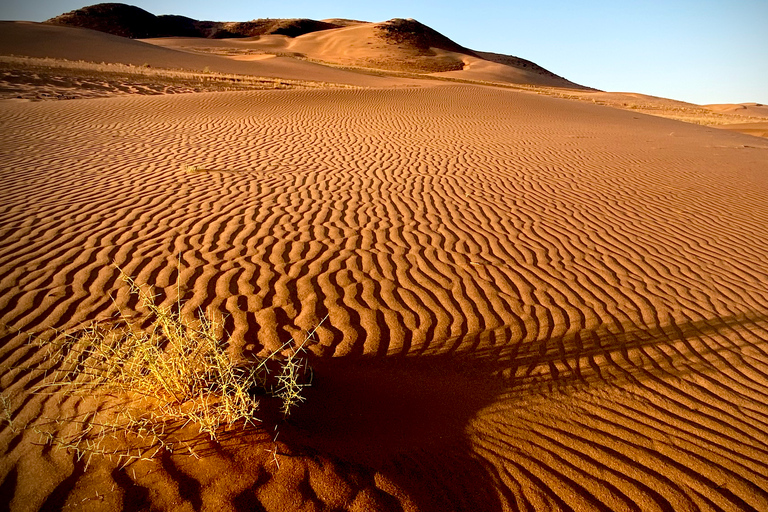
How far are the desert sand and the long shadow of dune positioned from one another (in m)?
0.02

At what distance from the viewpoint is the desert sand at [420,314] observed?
2.59 m

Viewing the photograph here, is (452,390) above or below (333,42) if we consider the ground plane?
below

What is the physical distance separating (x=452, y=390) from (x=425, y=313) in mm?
1136

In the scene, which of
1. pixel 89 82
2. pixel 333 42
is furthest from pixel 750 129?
pixel 333 42

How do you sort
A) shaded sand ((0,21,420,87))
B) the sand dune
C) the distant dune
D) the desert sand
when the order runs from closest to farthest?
the desert sand → shaded sand ((0,21,420,87)) → the sand dune → the distant dune

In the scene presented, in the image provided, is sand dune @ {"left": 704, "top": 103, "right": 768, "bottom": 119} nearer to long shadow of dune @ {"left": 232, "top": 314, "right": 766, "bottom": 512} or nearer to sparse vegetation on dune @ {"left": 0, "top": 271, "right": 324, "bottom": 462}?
long shadow of dune @ {"left": 232, "top": 314, "right": 766, "bottom": 512}

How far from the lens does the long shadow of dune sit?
2625 millimetres

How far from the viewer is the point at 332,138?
531 inches

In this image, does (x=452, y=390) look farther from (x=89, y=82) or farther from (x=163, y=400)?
(x=89, y=82)

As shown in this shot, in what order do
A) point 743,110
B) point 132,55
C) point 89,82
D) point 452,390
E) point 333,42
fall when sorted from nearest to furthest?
point 452,390, point 89,82, point 132,55, point 743,110, point 333,42

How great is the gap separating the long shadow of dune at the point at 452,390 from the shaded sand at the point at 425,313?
0.02 meters

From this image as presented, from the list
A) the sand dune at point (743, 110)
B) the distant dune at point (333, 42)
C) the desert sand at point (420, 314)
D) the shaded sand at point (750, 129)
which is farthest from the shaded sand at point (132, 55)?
the sand dune at point (743, 110)

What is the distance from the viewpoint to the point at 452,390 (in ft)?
11.2

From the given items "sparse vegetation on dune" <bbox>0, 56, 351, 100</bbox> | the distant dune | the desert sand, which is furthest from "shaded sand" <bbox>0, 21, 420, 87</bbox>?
the desert sand
